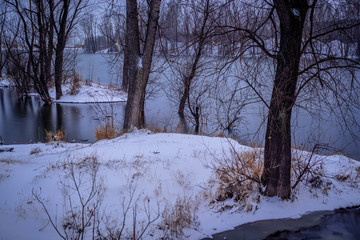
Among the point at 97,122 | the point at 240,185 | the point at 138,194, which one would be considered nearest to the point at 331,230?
the point at 240,185

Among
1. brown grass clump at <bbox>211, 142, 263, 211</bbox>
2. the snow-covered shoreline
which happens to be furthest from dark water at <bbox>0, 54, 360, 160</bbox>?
brown grass clump at <bbox>211, 142, 263, 211</bbox>

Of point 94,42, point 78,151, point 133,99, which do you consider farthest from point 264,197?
point 94,42

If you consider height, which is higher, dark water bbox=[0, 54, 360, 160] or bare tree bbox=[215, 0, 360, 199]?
bare tree bbox=[215, 0, 360, 199]

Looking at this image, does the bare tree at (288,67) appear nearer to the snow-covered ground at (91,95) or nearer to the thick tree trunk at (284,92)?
the thick tree trunk at (284,92)

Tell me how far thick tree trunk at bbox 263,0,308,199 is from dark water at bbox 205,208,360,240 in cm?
60

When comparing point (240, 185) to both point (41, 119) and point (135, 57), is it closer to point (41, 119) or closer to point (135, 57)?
point (135, 57)

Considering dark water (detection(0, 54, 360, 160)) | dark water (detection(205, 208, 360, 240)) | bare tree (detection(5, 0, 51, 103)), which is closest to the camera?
dark water (detection(205, 208, 360, 240))

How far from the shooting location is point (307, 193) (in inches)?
201

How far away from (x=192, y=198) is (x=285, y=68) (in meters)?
2.71

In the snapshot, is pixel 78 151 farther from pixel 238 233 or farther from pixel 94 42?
pixel 94 42

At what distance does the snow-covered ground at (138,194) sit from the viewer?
403 cm

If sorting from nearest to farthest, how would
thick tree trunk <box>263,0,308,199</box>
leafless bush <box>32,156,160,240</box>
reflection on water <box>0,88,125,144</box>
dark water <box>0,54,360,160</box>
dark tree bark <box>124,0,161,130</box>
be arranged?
1. leafless bush <box>32,156,160,240</box>
2. thick tree trunk <box>263,0,308,199</box>
3. dark tree bark <box>124,0,161,130</box>
4. dark water <box>0,54,360,160</box>
5. reflection on water <box>0,88,125,144</box>

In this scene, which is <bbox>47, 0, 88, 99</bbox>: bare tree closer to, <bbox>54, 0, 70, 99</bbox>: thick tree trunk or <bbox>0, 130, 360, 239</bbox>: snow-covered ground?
<bbox>54, 0, 70, 99</bbox>: thick tree trunk

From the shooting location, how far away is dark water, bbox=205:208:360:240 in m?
4.18
